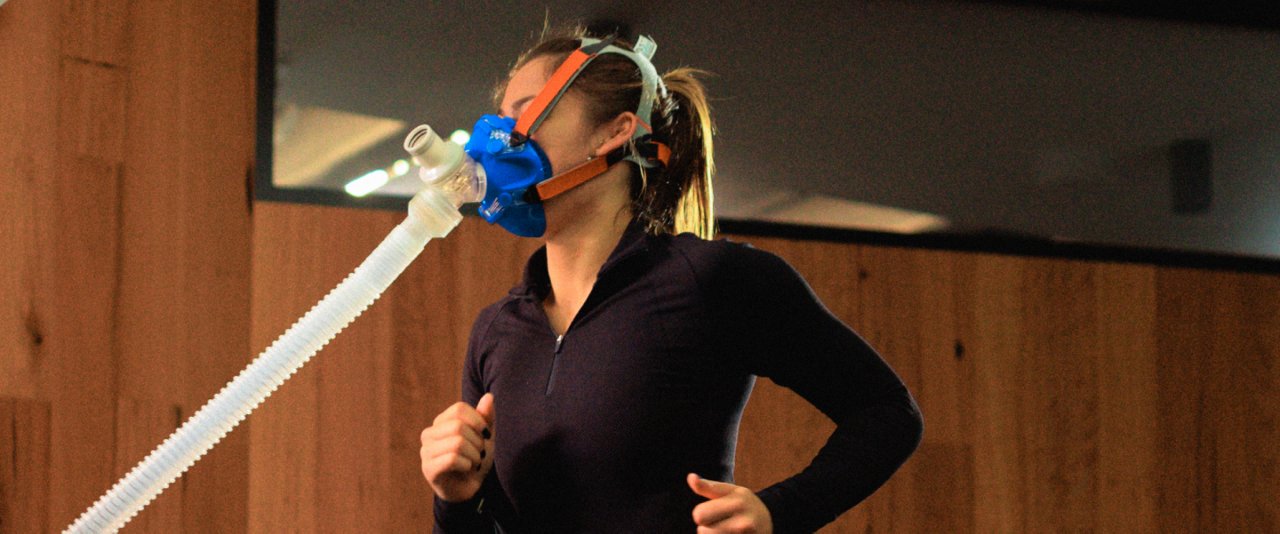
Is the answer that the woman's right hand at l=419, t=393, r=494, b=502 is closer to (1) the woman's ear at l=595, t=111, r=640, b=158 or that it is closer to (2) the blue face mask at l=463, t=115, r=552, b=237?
(2) the blue face mask at l=463, t=115, r=552, b=237

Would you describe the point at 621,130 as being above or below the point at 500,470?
above

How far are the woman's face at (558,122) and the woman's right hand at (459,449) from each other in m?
0.29

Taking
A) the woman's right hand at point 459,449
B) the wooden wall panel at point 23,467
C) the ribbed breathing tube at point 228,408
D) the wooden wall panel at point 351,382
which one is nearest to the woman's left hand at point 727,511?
the woman's right hand at point 459,449

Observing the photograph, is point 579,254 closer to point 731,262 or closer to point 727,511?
point 731,262

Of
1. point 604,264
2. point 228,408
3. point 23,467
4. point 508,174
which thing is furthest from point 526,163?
point 23,467

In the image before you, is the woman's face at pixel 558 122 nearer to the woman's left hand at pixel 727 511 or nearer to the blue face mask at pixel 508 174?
the blue face mask at pixel 508 174

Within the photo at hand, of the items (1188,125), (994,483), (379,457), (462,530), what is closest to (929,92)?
(1188,125)

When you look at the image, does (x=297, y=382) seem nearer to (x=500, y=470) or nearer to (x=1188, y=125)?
(x=500, y=470)

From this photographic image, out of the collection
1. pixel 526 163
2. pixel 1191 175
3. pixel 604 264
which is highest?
pixel 1191 175

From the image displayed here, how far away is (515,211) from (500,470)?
0.28 meters

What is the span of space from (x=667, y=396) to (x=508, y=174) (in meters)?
0.30

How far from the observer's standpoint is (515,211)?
145 centimetres

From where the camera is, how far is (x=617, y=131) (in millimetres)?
1504

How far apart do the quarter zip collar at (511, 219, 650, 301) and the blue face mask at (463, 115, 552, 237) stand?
0.22ft
